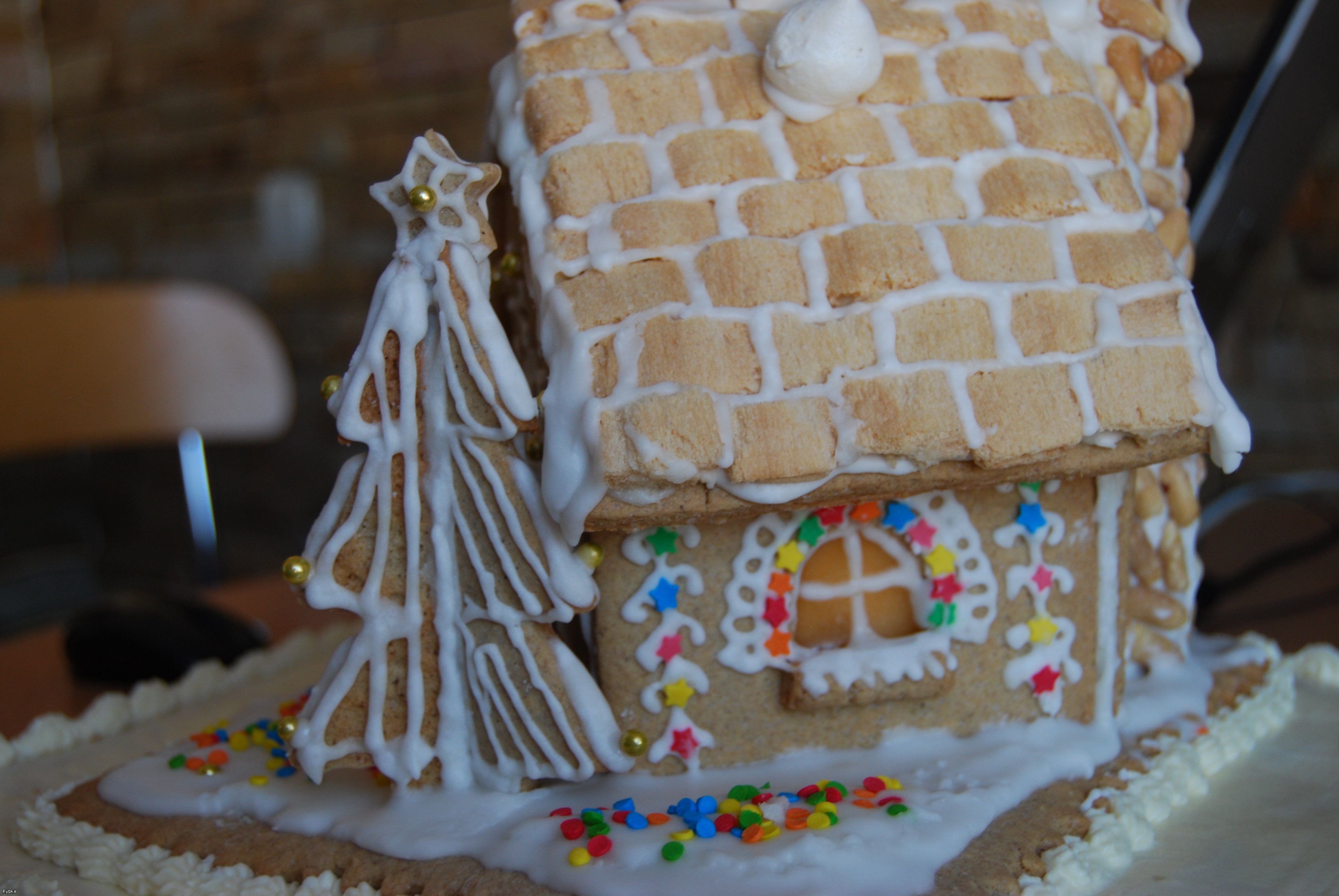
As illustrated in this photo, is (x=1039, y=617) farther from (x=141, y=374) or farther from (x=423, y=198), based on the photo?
(x=141, y=374)

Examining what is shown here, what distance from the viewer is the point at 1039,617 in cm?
100

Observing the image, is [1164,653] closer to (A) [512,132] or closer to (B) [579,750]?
(B) [579,750]

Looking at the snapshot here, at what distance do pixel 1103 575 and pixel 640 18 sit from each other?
0.65m

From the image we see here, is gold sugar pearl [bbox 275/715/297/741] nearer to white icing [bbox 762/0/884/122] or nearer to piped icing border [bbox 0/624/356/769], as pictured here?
piped icing border [bbox 0/624/356/769]

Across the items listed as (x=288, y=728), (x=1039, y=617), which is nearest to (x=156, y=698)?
(x=288, y=728)

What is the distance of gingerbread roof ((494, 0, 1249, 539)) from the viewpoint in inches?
31.8

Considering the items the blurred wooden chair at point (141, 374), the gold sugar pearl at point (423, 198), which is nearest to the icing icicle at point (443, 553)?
the gold sugar pearl at point (423, 198)

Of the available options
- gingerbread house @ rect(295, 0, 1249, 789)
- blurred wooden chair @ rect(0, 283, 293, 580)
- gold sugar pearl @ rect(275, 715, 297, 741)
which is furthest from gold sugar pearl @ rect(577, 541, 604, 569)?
blurred wooden chair @ rect(0, 283, 293, 580)

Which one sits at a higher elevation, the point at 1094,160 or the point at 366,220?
the point at 1094,160

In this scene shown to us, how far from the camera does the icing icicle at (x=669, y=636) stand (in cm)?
91

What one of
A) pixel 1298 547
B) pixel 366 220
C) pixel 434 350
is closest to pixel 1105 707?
pixel 434 350

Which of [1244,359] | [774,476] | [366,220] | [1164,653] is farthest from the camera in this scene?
[366,220]

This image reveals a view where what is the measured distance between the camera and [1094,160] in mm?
952

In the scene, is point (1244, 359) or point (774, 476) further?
point (1244, 359)
